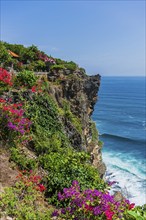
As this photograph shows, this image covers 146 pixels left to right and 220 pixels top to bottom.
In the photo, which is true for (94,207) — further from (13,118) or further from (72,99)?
(72,99)

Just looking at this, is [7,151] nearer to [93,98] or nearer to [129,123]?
[93,98]

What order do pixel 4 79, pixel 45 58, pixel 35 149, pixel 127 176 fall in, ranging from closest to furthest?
pixel 35 149 → pixel 4 79 → pixel 45 58 → pixel 127 176

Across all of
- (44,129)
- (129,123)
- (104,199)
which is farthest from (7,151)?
(129,123)

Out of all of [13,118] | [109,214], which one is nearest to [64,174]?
[109,214]

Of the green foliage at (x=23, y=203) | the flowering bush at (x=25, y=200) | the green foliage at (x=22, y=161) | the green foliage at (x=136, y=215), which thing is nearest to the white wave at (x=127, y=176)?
the green foliage at (x=22, y=161)

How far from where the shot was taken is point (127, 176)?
1564 inches

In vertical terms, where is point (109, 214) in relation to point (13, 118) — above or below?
below

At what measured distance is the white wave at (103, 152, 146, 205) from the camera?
33.2 metres

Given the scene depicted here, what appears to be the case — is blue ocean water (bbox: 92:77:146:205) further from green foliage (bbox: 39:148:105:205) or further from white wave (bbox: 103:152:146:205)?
green foliage (bbox: 39:148:105:205)

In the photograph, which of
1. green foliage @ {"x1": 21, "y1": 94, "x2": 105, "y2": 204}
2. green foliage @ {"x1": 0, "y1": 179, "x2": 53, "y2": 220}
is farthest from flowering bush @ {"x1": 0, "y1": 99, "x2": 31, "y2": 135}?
green foliage @ {"x1": 0, "y1": 179, "x2": 53, "y2": 220}

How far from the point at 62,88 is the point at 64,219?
1650 cm

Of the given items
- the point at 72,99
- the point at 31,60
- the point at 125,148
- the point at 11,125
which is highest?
the point at 31,60

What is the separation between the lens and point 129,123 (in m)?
77.6

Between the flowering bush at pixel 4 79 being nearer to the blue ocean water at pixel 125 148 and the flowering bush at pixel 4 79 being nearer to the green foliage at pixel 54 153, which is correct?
the green foliage at pixel 54 153
